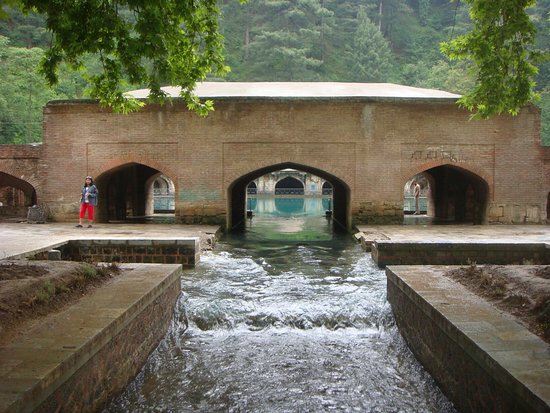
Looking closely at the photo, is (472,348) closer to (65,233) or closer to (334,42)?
(65,233)

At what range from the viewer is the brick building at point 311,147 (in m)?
15.1

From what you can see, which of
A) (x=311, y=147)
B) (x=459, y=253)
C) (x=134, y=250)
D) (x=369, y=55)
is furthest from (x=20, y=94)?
(x=369, y=55)

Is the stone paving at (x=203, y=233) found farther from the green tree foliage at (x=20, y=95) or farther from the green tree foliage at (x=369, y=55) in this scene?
the green tree foliage at (x=369, y=55)

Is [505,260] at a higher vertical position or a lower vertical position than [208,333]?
higher

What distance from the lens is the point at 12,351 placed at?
3.70m

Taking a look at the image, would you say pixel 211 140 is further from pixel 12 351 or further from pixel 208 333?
pixel 12 351

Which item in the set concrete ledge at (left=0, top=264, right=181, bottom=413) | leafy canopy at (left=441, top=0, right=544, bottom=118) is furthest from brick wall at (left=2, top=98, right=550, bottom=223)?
concrete ledge at (left=0, top=264, right=181, bottom=413)

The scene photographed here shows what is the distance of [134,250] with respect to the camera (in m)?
9.69

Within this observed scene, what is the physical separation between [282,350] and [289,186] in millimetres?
42838

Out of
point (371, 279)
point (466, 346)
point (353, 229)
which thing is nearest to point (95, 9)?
point (466, 346)

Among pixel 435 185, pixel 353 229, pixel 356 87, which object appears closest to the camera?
pixel 353 229

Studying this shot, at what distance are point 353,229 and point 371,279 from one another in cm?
638

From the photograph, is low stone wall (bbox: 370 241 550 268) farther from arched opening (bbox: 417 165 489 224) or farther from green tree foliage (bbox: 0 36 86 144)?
green tree foliage (bbox: 0 36 86 144)

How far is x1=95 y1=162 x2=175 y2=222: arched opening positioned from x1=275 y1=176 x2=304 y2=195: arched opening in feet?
82.5
